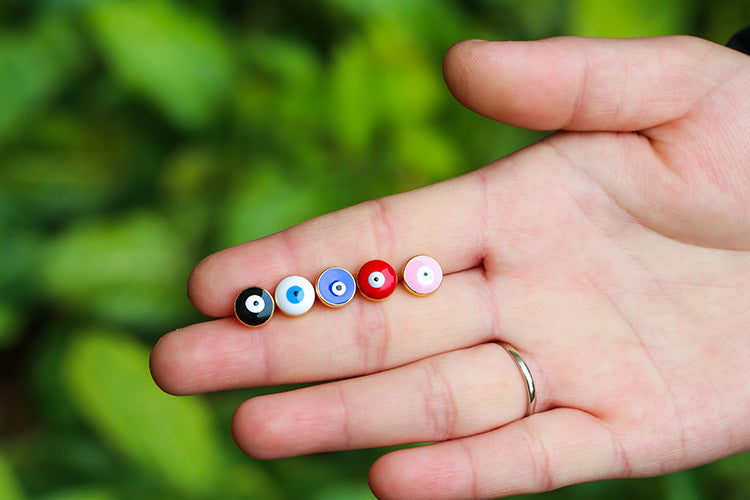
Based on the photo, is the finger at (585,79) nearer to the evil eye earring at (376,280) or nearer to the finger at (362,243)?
the finger at (362,243)

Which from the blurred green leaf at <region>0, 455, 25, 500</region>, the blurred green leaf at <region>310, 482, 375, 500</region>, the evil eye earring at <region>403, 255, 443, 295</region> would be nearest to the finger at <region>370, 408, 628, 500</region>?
the evil eye earring at <region>403, 255, 443, 295</region>

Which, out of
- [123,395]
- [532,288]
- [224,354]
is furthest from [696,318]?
[123,395]

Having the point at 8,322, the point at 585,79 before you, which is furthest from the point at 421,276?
the point at 8,322

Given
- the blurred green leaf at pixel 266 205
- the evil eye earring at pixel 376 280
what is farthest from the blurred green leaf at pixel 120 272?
the evil eye earring at pixel 376 280

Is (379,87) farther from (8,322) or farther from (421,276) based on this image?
(8,322)

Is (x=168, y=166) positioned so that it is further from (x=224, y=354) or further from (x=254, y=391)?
(x=224, y=354)
